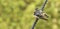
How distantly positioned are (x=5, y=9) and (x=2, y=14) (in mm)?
65

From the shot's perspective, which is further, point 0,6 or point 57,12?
point 0,6

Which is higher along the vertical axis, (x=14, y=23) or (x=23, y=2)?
(x=23, y=2)

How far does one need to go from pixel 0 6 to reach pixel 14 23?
9.8 inches

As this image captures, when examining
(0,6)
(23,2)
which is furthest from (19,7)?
(0,6)

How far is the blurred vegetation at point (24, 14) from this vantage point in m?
1.79

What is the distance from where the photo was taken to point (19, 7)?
2.00 meters

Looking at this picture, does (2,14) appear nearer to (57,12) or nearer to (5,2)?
(5,2)

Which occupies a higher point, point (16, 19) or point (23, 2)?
point (23, 2)

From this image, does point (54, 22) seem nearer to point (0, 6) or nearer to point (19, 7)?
point (19, 7)

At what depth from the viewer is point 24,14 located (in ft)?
6.19

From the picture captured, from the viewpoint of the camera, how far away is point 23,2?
6.56ft

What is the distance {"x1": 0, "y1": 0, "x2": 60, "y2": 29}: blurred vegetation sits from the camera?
1794 millimetres

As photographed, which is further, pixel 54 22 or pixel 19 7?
pixel 19 7

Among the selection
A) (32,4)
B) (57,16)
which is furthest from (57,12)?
(32,4)
